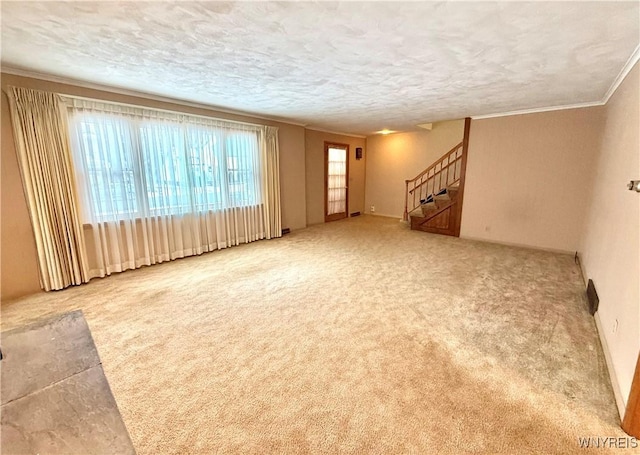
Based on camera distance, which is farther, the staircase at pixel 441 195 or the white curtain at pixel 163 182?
the staircase at pixel 441 195

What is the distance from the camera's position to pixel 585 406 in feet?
5.25

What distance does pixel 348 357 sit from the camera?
2.03m

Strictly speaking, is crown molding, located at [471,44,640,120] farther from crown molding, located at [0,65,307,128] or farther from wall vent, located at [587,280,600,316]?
crown molding, located at [0,65,307,128]

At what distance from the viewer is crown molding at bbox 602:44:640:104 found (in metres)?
2.32

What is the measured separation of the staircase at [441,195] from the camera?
18.1ft

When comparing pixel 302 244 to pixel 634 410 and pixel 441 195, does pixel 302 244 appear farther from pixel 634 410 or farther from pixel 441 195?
pixel 634 410

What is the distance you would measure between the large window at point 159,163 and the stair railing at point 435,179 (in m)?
3.89

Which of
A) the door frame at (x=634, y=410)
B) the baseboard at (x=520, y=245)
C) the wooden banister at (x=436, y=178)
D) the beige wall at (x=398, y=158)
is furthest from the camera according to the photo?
the beige wall at (x=398, y=158)

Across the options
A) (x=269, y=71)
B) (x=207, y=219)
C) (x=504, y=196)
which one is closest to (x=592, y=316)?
(x=504, y=196)

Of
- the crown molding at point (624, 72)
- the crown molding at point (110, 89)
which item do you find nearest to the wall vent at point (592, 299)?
the crown molding at point (624, 72)

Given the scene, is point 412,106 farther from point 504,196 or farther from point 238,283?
point 238,283

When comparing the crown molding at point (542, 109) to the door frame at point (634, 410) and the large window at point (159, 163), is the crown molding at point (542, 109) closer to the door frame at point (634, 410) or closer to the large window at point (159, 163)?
the large window at point (159, 163)

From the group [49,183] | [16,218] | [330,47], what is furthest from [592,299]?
[16,218]

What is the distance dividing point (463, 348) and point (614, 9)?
237cm
